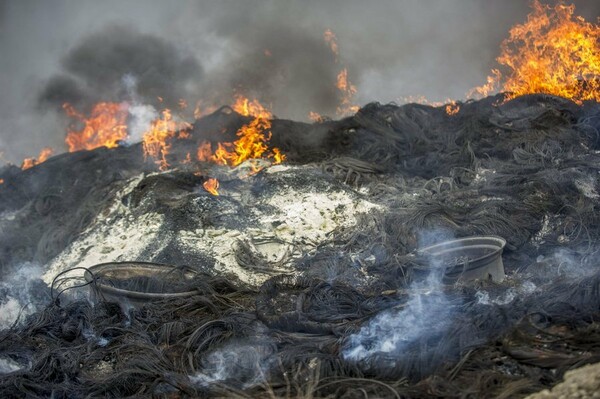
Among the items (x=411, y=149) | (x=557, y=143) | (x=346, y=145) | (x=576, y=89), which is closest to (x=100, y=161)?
(x=346, y=145)

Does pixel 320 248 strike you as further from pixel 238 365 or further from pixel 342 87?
pixel 342 87

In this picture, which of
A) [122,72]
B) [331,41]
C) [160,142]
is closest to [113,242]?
[160,142]

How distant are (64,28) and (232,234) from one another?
1173 centimetres

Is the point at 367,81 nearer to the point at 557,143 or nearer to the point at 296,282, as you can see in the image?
the point at 557,143

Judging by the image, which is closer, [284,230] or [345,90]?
[284,230]

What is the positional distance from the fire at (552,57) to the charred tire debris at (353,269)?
1456 mm

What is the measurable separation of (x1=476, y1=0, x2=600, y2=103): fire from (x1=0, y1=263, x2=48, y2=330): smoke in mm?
9313

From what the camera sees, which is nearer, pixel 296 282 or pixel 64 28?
pixel 296 282

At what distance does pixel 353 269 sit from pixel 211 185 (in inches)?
138

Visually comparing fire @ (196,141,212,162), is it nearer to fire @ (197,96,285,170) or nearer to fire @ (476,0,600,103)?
fire @ (197,96,285,170)

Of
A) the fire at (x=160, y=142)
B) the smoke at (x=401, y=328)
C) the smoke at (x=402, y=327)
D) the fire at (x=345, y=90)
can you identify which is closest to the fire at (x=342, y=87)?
the fire at (x=345, y=90)

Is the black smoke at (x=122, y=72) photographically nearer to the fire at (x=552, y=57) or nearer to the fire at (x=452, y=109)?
the fire at (x=452, y=109)

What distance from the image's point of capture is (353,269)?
8.90 meters

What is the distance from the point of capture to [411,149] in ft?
41.6
